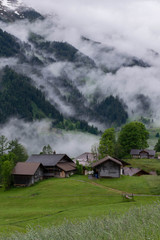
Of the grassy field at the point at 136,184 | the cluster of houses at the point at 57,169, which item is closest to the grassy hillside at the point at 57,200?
the grassy field at the point at 136,184

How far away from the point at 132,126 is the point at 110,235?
10185cm

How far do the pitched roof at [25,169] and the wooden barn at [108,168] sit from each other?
17578 mm

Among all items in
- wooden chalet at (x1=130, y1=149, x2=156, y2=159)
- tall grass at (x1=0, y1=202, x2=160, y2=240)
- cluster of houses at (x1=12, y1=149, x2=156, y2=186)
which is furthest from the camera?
wooden chalet at (x1=130, y1=149, x2=156, y2=159)

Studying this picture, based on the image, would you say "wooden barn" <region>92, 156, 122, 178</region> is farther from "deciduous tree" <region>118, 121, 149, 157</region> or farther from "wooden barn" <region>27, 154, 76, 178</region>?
"deciduous tree" <region>118, 121, 149, 157</region>

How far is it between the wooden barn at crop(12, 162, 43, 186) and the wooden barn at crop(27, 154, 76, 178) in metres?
4.15

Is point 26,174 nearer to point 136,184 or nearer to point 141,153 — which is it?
point 136,184

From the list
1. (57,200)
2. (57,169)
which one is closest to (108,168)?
(57,169)

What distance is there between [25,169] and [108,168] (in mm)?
24278

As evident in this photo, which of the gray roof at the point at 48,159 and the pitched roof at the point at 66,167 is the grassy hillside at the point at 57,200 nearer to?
the pitched roof at the point at 66,167

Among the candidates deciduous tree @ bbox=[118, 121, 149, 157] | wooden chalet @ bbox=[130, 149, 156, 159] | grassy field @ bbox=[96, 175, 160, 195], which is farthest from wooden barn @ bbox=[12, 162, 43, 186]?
Result: wooden chalet @ bbox=[130, 149, 156, 159]

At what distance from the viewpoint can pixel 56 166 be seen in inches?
3041

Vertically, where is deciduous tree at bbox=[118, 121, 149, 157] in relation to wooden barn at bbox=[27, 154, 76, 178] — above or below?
above

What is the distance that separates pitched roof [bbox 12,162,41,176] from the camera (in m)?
71.1

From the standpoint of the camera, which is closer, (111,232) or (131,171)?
(111,232)
